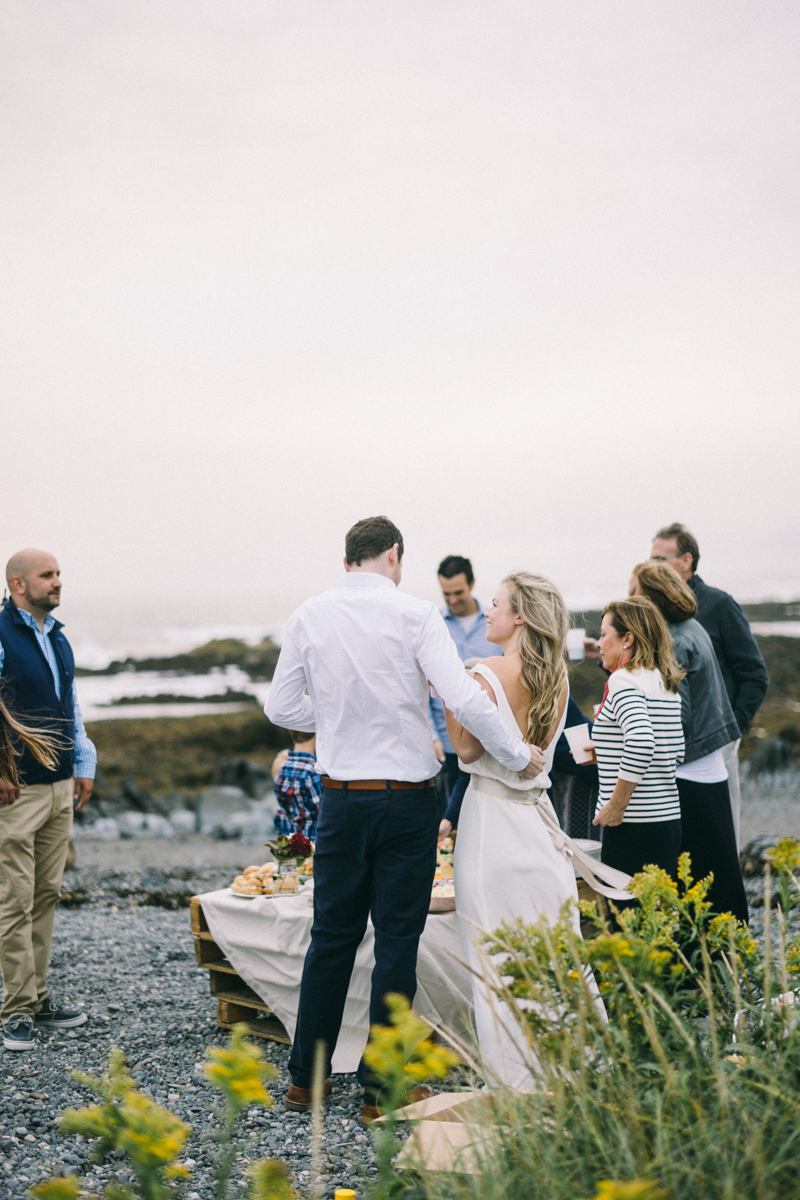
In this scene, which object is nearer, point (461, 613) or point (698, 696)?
point (698, 696)

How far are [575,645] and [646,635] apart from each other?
0.30 m

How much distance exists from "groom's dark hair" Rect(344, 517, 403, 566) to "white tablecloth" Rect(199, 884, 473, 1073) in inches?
59.9

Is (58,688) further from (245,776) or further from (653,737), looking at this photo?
(245,776)

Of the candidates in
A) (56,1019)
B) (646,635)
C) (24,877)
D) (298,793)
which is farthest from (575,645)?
(56,1019)

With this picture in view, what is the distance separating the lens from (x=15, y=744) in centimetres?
416

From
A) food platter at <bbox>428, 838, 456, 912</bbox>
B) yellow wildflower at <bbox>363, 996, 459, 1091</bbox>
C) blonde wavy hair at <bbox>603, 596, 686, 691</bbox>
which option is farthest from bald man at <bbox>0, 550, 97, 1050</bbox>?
yellow wildflower at <bbox>363, 996, 459, 1091</bbox>

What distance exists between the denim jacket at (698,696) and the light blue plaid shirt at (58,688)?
280cm

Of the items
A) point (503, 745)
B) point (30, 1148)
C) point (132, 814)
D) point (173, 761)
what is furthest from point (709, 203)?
point (173, 761)

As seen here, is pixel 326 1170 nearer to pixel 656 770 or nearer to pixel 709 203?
pixel 656 770

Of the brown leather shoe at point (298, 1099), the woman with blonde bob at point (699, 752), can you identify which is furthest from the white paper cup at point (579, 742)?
the brown leather shoe at point (298, 1099)

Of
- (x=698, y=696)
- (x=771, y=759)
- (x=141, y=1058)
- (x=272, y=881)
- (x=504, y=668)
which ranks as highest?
(x=504, y=668)

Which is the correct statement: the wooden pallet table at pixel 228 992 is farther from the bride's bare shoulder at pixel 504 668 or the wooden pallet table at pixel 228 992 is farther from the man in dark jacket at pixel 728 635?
the man in dark jacket at pixel 728 635

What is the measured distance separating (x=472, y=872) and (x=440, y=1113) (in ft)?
3.58

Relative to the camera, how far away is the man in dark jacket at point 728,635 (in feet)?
15.8
